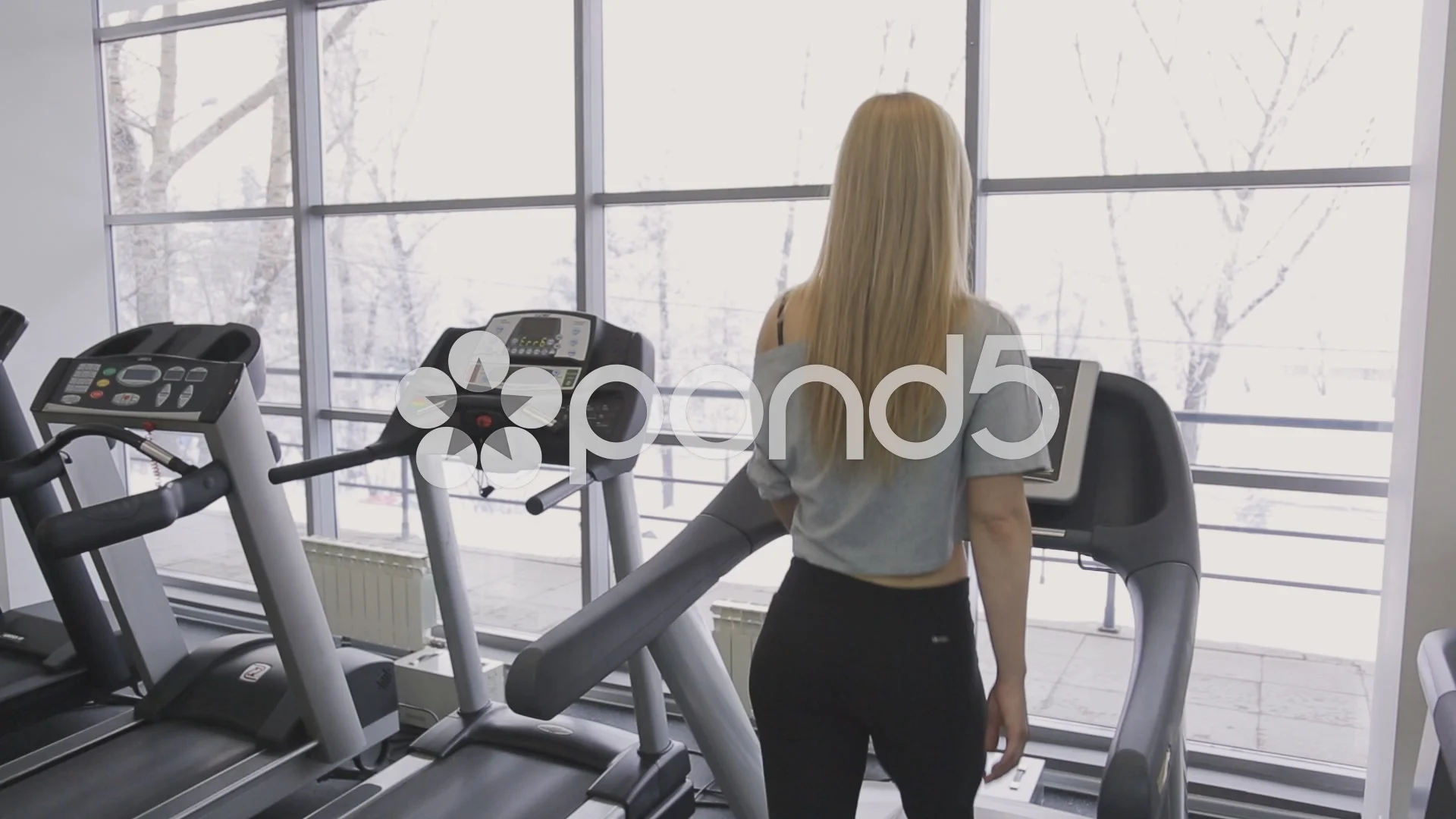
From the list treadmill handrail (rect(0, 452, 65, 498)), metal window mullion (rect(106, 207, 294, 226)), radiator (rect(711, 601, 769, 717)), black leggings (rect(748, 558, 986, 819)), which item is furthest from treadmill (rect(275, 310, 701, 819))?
metal window mullion (rect(106, 207, 294, 226))

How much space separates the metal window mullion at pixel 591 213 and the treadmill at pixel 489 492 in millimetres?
788

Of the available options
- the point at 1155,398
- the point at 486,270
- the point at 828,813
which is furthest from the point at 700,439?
the point at 828,813

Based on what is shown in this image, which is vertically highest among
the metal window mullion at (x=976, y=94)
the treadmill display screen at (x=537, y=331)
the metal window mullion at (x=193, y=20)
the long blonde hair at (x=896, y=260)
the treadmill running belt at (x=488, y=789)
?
the metal window mullion at (x=193, y=20)

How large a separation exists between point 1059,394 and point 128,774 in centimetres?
248

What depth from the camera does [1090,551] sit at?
1.70 m

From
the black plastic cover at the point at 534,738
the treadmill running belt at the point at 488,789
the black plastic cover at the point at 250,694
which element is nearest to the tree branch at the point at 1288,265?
the black plastic cover at the point at 534,738

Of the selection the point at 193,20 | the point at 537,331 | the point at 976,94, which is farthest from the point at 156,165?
the point at 976,94

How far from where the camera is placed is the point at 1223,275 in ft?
9.11

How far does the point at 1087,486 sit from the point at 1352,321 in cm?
141

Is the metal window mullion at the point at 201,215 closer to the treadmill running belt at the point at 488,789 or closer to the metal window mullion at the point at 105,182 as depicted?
the metal window mullion at the point at 105,182

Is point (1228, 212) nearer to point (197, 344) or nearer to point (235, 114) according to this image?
point (197, 344)

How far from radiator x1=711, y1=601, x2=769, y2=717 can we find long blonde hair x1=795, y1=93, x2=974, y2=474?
1920mm

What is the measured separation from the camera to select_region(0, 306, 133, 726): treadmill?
3.02 meters

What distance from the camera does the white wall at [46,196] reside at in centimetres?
407
